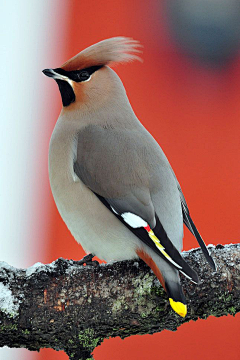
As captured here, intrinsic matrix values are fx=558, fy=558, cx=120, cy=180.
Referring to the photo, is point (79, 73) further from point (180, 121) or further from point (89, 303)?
point (180, 121)

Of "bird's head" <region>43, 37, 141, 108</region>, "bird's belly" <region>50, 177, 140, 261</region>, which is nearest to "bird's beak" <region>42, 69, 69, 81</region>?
"bird's head" <region>43, 37, 141, 108</region>

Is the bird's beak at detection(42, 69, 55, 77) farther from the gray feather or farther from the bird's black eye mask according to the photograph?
the gray feather

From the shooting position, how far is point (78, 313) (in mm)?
1631

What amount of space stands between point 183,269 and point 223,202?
3.10 m

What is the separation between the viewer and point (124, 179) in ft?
5.76

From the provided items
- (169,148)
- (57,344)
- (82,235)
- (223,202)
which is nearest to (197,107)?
(169,148)

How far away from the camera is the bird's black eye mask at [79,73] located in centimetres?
206

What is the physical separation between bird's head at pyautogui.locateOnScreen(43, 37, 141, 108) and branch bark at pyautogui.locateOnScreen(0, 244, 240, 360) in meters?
0.70

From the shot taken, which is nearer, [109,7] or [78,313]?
[78,313]

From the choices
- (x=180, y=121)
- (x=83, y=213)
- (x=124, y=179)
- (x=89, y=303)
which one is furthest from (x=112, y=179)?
(x=180, y=121)

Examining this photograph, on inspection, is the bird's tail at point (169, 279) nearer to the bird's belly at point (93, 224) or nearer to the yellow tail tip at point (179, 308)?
the yellow tail tip at point (179, 308)

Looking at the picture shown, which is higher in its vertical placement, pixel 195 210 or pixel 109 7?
pixel 109 7

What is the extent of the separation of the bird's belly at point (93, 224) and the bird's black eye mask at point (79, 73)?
16.7 inches

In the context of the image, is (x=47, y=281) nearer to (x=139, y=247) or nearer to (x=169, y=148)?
(x=139, y=247)
